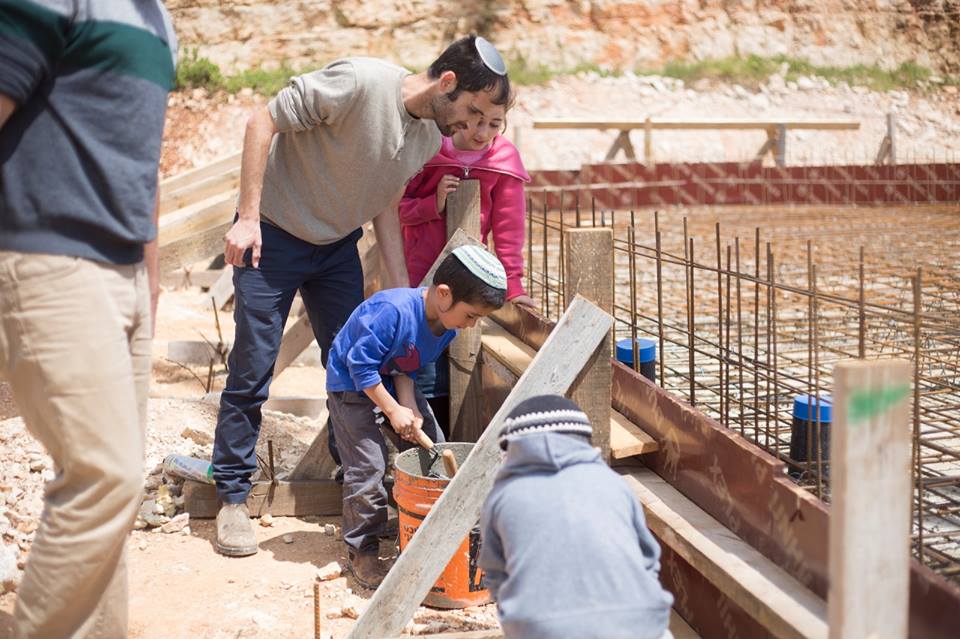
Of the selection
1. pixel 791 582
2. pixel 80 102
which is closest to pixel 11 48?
pixel 80 102

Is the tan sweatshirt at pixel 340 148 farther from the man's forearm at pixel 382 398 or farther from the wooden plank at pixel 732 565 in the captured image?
the wooden plank at pixel 732 565

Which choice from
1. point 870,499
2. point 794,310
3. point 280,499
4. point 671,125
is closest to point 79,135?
point 870,499

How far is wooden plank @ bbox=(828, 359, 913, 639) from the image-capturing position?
1841 mm

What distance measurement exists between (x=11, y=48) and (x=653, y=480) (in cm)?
218

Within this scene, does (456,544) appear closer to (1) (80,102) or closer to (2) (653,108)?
(1) (80,102)

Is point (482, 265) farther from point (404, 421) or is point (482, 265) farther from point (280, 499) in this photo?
point (280, 499)

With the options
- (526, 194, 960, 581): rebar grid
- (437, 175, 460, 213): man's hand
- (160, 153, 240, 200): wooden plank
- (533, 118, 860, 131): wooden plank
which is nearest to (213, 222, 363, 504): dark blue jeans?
(437, 175, 460, 213): man's hand

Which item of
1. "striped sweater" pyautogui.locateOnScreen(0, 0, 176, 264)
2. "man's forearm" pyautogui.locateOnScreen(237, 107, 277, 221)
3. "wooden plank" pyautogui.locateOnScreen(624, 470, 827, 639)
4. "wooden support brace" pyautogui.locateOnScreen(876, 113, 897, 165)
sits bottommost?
"wooden support brace" pyautogui.locateOnScreen(876, 113, 897, 165)

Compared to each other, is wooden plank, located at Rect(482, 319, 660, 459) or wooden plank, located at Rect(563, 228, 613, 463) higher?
wooden plank, located at Rect(563, 228, 613, 463)

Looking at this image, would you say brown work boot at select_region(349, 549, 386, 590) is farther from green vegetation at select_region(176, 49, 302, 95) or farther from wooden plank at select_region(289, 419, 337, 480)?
green vegetation at select_region(176, 49, 302, 95)

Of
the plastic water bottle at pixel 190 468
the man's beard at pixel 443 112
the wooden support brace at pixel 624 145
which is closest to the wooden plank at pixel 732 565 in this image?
the man's beard at pixel 443 112

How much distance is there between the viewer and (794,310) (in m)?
6.56

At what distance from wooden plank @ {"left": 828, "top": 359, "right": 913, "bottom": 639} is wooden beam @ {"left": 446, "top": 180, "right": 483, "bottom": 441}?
8.18 feet

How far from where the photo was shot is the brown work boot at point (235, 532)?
3.89m
